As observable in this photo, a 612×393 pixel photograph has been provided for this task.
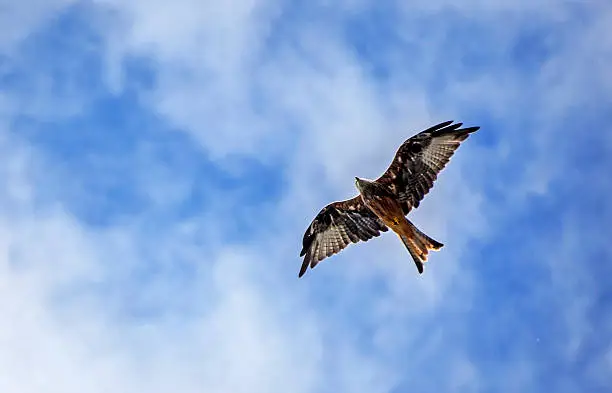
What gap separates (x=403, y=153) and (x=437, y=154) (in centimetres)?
89

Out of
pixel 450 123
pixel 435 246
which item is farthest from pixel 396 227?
pixel 450 123

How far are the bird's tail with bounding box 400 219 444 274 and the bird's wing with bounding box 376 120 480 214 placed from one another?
2.92ft

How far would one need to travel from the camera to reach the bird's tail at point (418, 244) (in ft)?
61.5

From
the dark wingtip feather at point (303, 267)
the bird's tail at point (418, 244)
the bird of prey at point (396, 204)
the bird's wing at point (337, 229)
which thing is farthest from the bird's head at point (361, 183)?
the dark wingtip feather at point (303, 267)

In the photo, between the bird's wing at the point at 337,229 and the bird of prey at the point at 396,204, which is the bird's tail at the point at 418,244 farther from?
the bird's wing at the point at 337,229

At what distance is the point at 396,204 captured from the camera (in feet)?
63.7

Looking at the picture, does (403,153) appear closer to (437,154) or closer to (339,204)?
(437,154)

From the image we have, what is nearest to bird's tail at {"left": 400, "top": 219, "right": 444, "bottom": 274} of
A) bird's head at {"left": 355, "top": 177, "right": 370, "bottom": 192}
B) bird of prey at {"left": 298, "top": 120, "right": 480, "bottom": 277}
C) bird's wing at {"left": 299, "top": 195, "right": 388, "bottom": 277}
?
bird of prey at {"left": 298, "top": 120, "right": 480, "bottom": 277}

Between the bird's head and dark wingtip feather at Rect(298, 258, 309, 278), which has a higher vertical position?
dark wingtip feather at Rect(298, 258, 309, 278)

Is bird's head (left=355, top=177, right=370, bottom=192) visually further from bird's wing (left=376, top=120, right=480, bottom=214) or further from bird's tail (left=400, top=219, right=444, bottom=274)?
bird's tail (left=400, top=219, right=444, bottom=274)

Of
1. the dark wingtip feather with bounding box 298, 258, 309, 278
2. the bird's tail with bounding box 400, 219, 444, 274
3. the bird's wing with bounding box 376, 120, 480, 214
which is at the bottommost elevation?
the bird's tail with bounding box 400, 219, 444, 274

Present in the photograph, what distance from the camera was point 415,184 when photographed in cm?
1972

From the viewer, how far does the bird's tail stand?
61.5 ft

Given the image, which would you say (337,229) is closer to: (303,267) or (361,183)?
(303,267)
